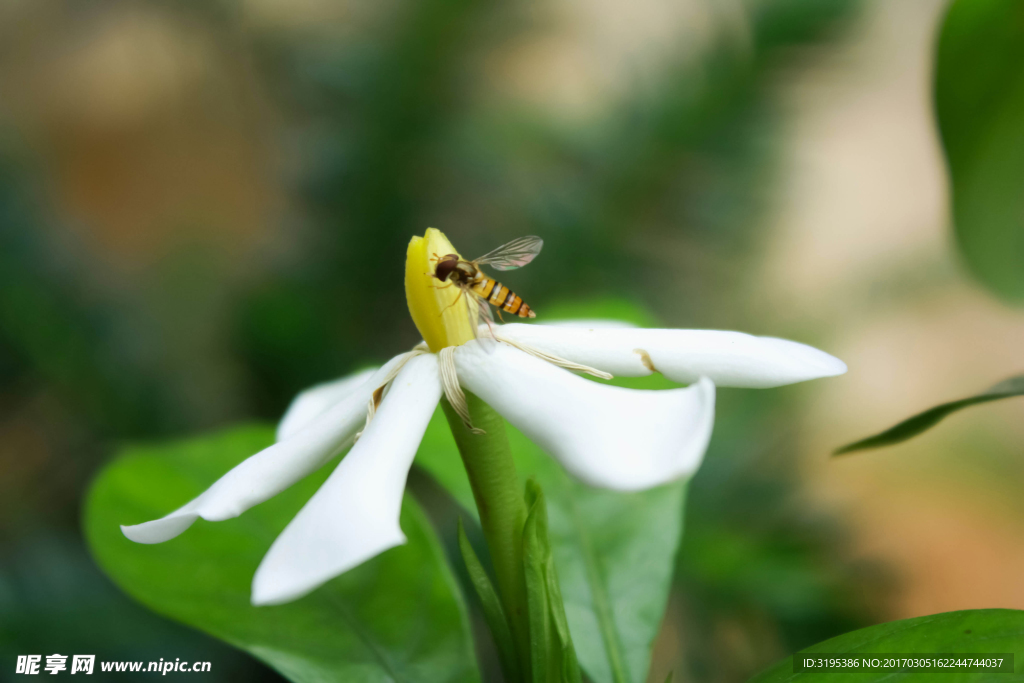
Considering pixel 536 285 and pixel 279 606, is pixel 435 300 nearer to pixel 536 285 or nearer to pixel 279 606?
pixel 279 606

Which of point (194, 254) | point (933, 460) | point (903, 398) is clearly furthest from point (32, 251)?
point (903, 398)

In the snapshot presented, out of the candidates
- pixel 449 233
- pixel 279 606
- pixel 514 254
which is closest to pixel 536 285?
pixel 449 233

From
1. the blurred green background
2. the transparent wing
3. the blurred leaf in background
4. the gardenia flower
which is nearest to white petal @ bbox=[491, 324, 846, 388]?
the gardenia flower

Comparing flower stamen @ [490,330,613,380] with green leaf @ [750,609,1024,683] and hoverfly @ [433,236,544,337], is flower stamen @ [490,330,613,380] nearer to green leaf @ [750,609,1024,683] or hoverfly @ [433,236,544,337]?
hoverfly @ [433,236,544,337]

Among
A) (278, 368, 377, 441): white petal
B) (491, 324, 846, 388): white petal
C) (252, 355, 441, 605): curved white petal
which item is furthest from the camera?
(278, 368, 377, 441): white petal


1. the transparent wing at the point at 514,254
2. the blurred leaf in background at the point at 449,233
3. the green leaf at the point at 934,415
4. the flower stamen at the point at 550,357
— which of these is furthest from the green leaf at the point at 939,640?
the blurred leaf in background at the point at 449,233

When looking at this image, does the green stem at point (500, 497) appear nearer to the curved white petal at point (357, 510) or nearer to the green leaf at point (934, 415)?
the curved white petal at point (357, 510)

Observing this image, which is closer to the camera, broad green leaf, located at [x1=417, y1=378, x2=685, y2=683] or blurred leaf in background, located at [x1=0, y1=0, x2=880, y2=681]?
broad green leaf, located at [x1=417, y1=378, x2=685, y2=683]
